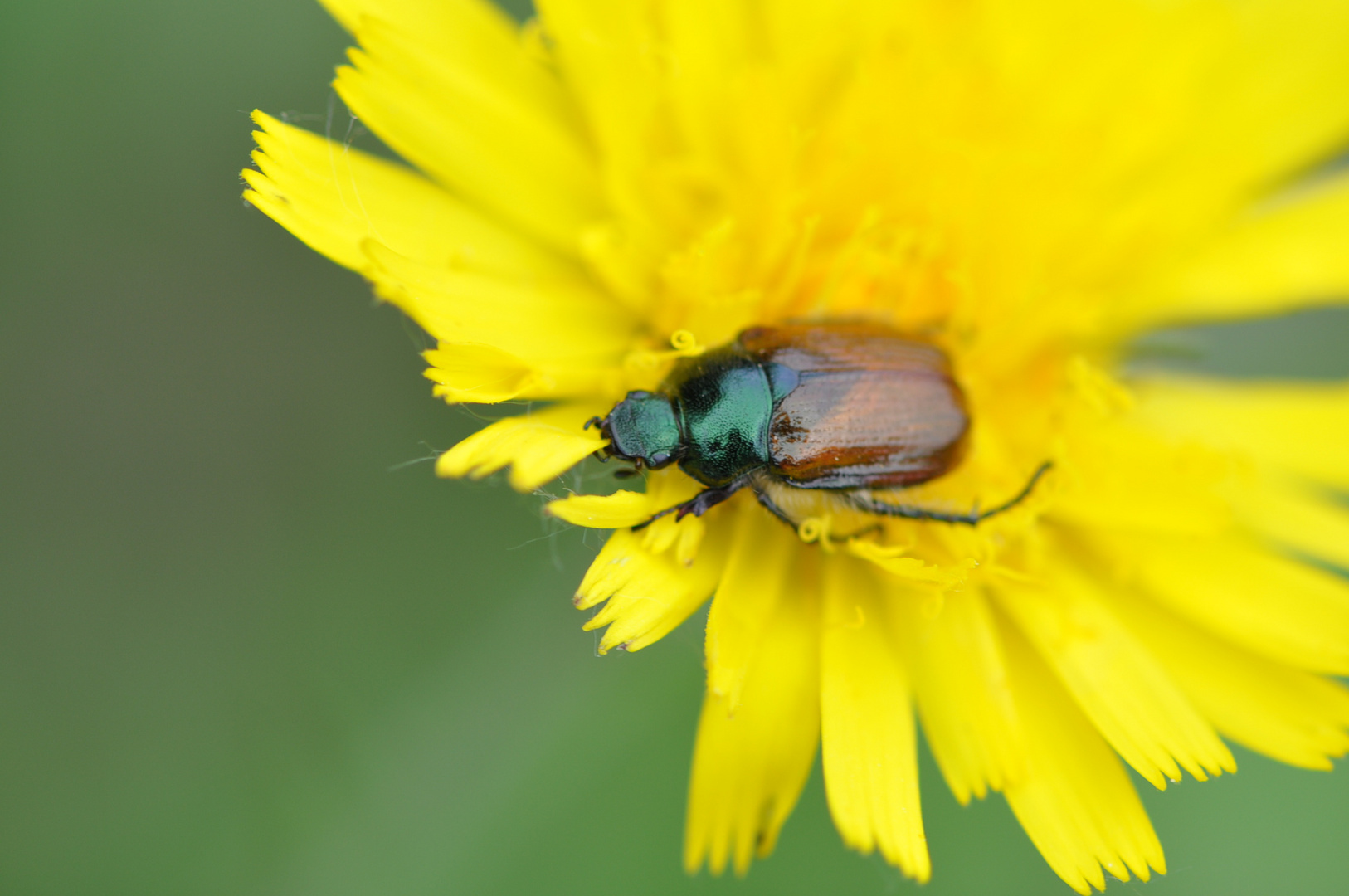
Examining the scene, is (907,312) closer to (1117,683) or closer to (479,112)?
(1117,683)

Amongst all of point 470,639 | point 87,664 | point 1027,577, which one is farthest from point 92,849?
point 1027,577

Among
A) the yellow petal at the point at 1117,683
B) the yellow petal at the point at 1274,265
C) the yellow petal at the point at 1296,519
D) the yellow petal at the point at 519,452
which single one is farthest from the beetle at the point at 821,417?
the yellow petal at the point at 1274,265

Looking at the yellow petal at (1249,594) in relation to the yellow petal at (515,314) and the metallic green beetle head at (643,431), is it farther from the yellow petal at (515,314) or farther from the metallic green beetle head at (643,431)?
the yellow petal at (515,314)

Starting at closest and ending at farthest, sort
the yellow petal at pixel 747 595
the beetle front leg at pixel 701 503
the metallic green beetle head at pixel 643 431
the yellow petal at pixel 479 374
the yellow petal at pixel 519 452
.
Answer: the yellow petal at pixel 519 452, the yellow petal at pixel 479 374, the yellow petal at pixel 747 595, the beetle front leg at pixel 701 503, the metallic green beetle head at pixel 643 431

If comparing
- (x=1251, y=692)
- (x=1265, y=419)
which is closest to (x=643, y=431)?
(x=1251, y=692)

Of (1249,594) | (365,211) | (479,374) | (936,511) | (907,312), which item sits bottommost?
(1249,594)

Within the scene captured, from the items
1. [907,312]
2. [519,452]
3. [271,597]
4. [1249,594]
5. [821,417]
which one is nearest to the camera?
[519,452]
